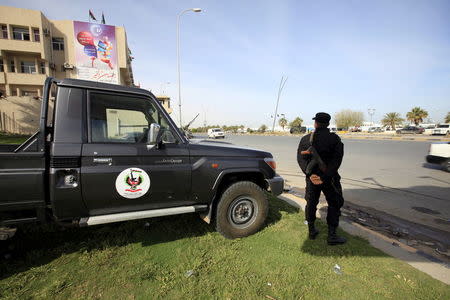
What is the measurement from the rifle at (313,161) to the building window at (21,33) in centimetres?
3293

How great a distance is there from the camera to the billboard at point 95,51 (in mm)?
24436

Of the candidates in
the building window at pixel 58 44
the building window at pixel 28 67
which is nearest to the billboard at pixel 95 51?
the building window at pixel 58 44

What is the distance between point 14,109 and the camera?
2253cm

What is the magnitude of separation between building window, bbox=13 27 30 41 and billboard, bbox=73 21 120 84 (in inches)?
185

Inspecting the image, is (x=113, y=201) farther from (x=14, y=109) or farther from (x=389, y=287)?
(x=14, y=109)

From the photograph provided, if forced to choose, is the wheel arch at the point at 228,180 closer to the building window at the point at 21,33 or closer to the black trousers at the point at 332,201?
the black trousers at the point at 332,201

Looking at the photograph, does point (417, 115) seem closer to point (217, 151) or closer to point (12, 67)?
point (217, 151)

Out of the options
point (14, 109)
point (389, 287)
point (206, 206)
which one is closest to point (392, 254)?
point (389, 287)

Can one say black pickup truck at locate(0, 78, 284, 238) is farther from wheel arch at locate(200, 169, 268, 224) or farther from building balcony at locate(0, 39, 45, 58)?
building balcony at locate(0, 39, 45, 58)

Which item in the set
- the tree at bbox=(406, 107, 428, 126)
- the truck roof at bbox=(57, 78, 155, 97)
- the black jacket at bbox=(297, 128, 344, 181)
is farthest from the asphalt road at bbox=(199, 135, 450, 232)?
the tree at bbox=(406, 107, 428, 126)

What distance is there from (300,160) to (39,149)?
3.16 m

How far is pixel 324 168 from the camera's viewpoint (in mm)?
2873

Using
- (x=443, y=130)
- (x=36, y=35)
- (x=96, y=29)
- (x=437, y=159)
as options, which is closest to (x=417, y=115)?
(x=443, y=130)

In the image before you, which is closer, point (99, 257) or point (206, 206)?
point (99, 257)
